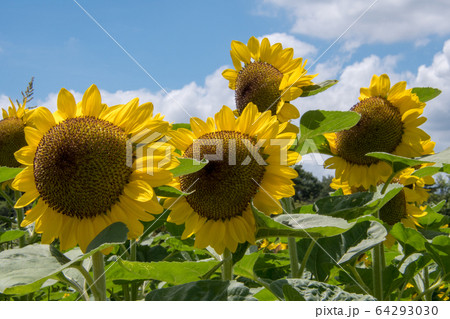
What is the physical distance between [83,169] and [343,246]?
→ 1.35 metres

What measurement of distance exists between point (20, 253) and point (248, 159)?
0.93 m

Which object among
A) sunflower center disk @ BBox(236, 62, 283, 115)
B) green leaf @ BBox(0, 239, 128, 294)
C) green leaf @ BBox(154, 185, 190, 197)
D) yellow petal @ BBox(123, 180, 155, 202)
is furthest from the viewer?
sunflower center disk @ BBox(236, 62, 283, 115)

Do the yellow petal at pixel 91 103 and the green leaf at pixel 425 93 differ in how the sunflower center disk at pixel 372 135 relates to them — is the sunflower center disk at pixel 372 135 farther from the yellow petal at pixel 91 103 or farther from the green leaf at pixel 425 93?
the yellow petal at pixel 91 103

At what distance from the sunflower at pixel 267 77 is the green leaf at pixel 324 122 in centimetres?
32

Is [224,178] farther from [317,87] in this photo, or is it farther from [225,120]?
[317,87]

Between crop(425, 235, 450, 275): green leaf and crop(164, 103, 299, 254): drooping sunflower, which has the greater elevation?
crop(164, 103, 299, 254): drooping sunflower

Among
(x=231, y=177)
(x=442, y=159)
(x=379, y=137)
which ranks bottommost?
(x=231, y=177)

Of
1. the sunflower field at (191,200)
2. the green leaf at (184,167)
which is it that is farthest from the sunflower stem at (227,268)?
the green leaf at (184,167)

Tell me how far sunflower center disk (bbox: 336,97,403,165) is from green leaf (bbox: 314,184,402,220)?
85 cm

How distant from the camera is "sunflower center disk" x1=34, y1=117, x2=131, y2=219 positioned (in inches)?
63.9

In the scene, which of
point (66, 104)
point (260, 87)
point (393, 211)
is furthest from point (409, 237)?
point (66, 104)

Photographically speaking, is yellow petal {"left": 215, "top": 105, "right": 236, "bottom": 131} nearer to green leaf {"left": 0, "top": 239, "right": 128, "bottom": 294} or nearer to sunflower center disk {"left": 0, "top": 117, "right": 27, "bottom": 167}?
green leaf {"left": 0, "top": 239, "right": 128, "bottom": 294}

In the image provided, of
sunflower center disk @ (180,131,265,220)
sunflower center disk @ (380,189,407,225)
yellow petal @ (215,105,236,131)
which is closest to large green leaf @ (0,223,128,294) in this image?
sunflower center disk @ (180,131,265,220)

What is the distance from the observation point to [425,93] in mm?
3016
